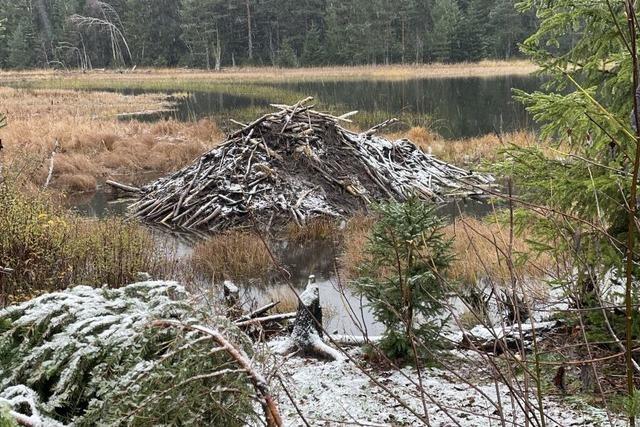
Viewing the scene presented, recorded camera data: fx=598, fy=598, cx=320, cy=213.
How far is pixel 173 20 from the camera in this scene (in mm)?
70125

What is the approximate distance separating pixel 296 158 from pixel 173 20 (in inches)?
2463

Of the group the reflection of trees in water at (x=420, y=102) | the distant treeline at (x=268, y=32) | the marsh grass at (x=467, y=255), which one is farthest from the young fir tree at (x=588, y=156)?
the distant treeline at (x=268, y=32)

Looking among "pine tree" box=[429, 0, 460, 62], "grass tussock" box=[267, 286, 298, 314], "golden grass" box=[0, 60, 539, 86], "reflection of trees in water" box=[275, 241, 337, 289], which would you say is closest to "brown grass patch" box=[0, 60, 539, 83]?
"golden grass" box=[0, 60, 539, 86]

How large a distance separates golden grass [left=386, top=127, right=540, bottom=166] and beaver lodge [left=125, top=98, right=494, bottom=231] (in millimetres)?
3149

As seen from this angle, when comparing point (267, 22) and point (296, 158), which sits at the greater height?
point (267, 22)

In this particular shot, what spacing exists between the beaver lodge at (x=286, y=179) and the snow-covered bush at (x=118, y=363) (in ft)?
29.0

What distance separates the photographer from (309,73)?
5559cm

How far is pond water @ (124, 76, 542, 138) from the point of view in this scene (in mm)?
24594

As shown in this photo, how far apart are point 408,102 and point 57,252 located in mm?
25419

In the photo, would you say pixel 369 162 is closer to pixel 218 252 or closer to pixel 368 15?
pixel 218 252

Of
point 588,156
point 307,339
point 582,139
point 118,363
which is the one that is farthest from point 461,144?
point 118,363

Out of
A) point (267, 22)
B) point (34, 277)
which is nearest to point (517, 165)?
point (34, 277)

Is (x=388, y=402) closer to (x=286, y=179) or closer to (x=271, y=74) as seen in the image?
(x=286, y=179)

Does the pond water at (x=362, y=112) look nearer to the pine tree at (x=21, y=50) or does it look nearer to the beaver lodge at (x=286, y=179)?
the beaver lodge at (x=286, y=179)
